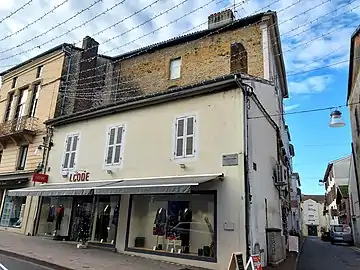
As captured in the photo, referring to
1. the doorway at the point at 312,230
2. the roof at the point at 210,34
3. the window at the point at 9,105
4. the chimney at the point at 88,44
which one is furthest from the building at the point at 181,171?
the doorway at the point at 312,230

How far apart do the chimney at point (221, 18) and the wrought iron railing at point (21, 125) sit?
11.7 m

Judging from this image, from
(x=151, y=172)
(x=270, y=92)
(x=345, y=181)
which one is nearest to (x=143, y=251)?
(x=151, y=172)

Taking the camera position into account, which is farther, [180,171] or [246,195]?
[180,171]

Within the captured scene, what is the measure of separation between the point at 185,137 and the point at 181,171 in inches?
48.0

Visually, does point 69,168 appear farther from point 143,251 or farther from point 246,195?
point 246,195

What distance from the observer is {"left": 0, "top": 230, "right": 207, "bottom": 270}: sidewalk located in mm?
8188

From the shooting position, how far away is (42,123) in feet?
54.9

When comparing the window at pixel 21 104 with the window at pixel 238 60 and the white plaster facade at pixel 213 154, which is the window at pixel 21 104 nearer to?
the white plaster facade at pixel 213 154

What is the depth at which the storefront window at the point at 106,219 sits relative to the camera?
11584 millimetres

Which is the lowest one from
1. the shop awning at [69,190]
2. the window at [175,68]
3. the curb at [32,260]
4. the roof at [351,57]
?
the curb at [32,260]

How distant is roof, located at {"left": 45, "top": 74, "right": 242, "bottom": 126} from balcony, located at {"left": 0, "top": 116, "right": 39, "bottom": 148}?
2766 millimetres

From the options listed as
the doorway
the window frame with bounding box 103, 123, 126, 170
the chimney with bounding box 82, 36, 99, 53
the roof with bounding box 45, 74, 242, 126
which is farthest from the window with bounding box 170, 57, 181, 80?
the doorway

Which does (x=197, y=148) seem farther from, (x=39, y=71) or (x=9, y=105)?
(x=9, y=105)

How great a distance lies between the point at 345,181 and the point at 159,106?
40.0 metres
